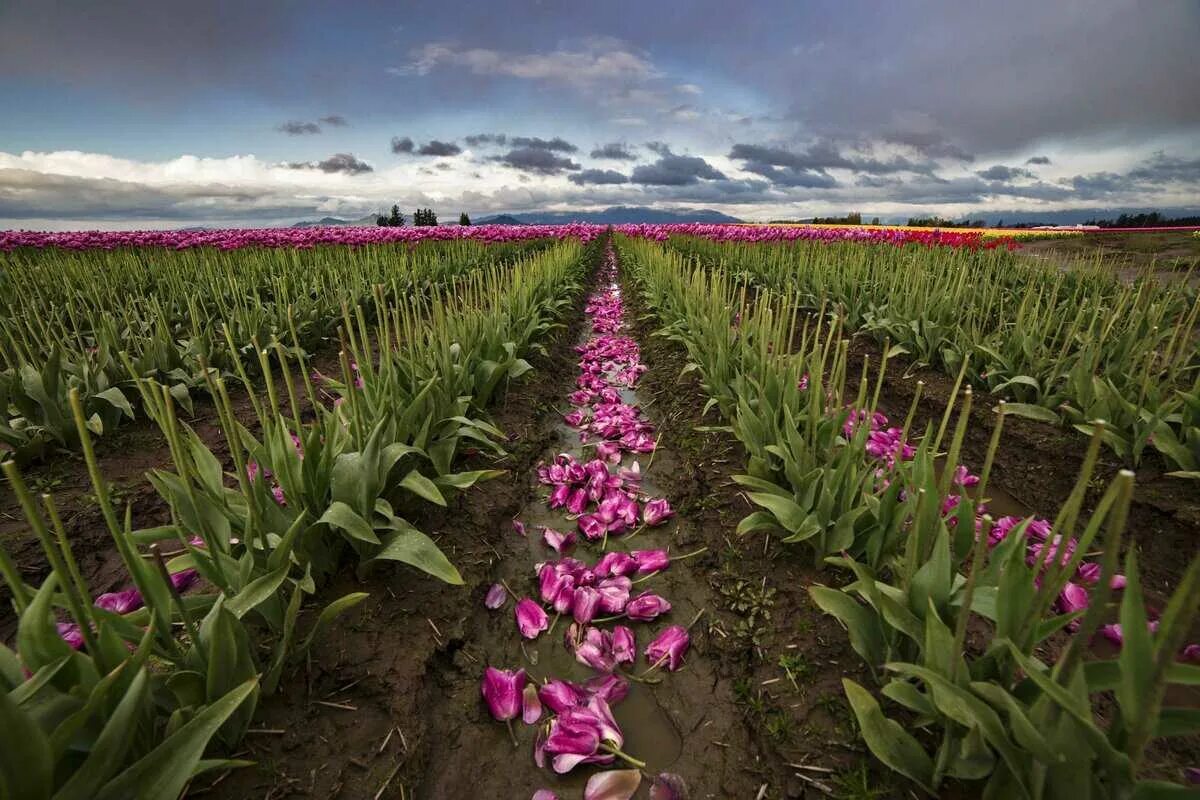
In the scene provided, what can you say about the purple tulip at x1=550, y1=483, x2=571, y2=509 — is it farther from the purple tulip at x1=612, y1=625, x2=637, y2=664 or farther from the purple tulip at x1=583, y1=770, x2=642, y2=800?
the purple tulip at x1=583, y1=770, x2=642, y2=800

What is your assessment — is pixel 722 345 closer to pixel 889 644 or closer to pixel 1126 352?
pixel 889 644

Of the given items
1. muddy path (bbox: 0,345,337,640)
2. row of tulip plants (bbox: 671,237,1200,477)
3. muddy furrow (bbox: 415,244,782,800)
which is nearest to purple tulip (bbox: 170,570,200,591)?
muddy path (bbox: 0,345,337,640)

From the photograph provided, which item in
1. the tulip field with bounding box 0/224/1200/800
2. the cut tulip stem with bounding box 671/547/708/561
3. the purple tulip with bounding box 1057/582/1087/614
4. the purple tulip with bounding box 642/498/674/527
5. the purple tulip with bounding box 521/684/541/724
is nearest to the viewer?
the tulip field with bounding box 0/224/1200/800

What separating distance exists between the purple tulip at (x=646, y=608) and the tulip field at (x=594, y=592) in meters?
0.01

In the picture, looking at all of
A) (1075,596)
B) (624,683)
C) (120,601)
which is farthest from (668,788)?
(120,601)

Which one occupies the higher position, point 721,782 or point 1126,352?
point 1126,352

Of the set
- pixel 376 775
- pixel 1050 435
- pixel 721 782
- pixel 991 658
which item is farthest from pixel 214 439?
pixel 1050 435

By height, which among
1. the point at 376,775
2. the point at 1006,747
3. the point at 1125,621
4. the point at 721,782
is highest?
the point at 1125,621

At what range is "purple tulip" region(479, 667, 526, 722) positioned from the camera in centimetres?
199

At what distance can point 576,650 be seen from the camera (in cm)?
229

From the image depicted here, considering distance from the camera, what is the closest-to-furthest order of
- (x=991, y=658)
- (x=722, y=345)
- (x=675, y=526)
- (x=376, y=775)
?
(x=991, y=658) < (x=376, y=775) < (x=675, y=526) < (x=722, y=345)

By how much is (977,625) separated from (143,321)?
8271mm

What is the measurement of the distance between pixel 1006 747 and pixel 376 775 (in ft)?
5.71

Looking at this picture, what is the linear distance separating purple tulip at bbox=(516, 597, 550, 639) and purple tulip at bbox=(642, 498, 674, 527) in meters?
0.93
